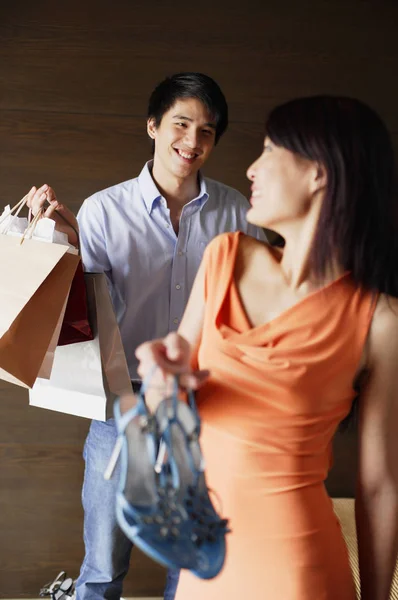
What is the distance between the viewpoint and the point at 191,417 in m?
0.89

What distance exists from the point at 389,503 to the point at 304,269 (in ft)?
1.29

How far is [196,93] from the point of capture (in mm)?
1805

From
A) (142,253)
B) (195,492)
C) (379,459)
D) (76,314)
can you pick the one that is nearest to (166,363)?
(195,492)

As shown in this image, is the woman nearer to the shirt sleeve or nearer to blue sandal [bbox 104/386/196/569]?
blue sandal [bbox 104/386/196/569]

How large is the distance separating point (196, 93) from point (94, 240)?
0.46 m

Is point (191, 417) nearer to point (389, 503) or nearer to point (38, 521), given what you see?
point (389, 503)

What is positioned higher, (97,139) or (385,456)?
(97,139)

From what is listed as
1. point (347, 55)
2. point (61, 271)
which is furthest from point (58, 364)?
point (347, 55)

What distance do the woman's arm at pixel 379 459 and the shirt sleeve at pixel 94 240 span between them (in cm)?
89

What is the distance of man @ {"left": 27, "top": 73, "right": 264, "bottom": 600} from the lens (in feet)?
5.86

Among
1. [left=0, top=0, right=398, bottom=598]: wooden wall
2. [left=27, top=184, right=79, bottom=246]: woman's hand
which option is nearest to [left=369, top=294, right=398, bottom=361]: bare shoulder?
[left=27, top=184, right=79, bottom=246]: woman's hand

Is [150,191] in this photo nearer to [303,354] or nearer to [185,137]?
[185,137]

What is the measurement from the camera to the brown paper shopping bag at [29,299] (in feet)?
4.76

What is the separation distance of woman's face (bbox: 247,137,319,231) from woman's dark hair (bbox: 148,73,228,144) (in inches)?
31.3
